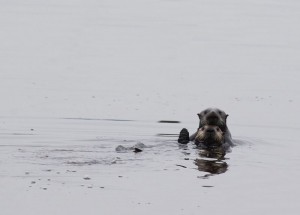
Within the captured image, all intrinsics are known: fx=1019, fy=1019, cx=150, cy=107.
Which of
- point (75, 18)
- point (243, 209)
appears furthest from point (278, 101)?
point (75, 18)

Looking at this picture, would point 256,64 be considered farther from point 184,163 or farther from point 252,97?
point 184,163

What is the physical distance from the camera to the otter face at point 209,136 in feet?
48.9

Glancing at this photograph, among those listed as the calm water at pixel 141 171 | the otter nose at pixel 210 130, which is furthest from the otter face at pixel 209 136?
the calm water at pixel 141 171

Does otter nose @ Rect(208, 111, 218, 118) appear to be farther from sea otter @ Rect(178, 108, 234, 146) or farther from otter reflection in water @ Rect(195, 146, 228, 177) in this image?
otter reflection in water @ Rect(195, 146, 228, 177)

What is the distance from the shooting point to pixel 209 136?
14.9 metres

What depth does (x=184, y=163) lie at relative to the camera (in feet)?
44.7

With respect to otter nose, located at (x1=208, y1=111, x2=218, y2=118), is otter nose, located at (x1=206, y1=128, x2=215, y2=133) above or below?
below

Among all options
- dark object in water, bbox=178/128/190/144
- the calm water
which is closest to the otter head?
dark object in water, bbox=178/128/190/144

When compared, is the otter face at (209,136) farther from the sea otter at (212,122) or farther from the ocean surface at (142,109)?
the ocean surface at (142,109)

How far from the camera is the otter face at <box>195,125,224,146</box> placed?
1490 cm

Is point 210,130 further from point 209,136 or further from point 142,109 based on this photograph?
point 142,109

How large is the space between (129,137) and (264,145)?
2075 mm

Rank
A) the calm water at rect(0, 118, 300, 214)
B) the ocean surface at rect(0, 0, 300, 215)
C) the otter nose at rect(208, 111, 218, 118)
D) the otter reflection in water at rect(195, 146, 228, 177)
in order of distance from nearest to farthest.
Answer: the calm water at rect(0, 118, 300, 214), the ocean surface at rect(0, 0, 300, 215), the otter reflection in water at rect(195, 146, 228, 177), the otter nose at rect(208, 111, 218, 118)

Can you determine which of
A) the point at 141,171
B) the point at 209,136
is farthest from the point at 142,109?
the point at 141,171
